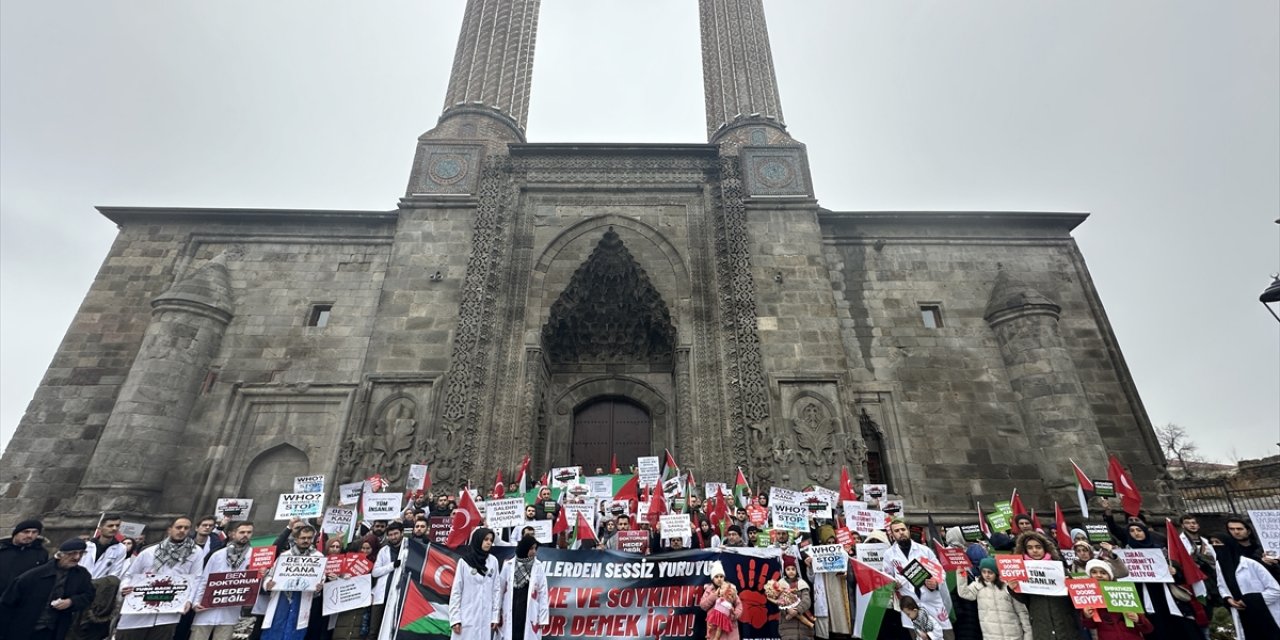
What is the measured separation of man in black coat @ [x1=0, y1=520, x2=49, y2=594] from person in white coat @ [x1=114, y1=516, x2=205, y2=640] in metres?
0.77

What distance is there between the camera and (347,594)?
19.2 feet

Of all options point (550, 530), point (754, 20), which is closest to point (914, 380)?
point (550, 530)

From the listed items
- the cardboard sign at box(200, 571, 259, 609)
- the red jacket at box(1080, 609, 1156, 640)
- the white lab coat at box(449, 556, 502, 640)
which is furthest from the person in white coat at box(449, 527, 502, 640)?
the red jacket at box(1080, 609, 1156, 640)

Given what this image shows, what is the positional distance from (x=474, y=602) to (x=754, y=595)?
294 cm

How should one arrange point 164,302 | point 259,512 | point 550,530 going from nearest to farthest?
1. point 550,530
2. point 259,512
3. point 164,302

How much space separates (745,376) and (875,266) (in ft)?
17.6

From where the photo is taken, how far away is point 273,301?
42.9 ft

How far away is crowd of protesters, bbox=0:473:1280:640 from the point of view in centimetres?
514

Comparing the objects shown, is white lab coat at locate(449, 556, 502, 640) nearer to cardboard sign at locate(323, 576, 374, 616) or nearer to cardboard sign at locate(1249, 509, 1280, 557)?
cardboard sign at locate(323, 576, 374, 616)

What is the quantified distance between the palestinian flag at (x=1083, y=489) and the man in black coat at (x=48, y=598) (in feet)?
44.5

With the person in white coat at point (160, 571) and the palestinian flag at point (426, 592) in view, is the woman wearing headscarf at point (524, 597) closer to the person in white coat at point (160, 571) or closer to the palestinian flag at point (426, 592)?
the palestinian flag at point (426, 592)

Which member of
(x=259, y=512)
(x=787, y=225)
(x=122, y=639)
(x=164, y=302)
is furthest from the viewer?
(x=787, y=225)

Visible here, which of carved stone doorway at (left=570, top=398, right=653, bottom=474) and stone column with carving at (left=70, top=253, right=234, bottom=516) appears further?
carved stone doorway at (left=570, top=398, right=653, bottom=474)

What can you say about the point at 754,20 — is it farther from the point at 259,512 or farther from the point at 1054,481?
the point at 259,512
